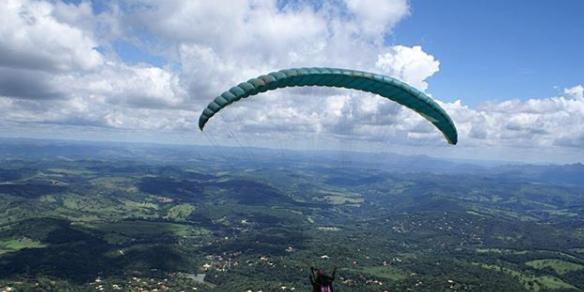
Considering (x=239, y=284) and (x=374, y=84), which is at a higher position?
(x=374, y=84)

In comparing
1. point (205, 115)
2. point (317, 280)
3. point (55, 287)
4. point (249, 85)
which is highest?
point (249, 85)

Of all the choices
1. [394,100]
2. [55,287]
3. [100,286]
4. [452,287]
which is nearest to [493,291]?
[452,287]

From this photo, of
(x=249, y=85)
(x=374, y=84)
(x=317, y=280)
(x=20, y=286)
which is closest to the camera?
(x=317, y=280)

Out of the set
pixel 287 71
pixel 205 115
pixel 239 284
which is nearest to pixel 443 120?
pixel 287 71

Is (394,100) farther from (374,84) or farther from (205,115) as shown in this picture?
(205,115)

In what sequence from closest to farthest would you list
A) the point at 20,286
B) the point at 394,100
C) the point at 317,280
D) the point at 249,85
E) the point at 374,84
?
the point at 317,280
the point at 249,85
the point at 374,84
the point at 394,100
the point at 20,286

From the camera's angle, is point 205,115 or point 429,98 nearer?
point 205,115
